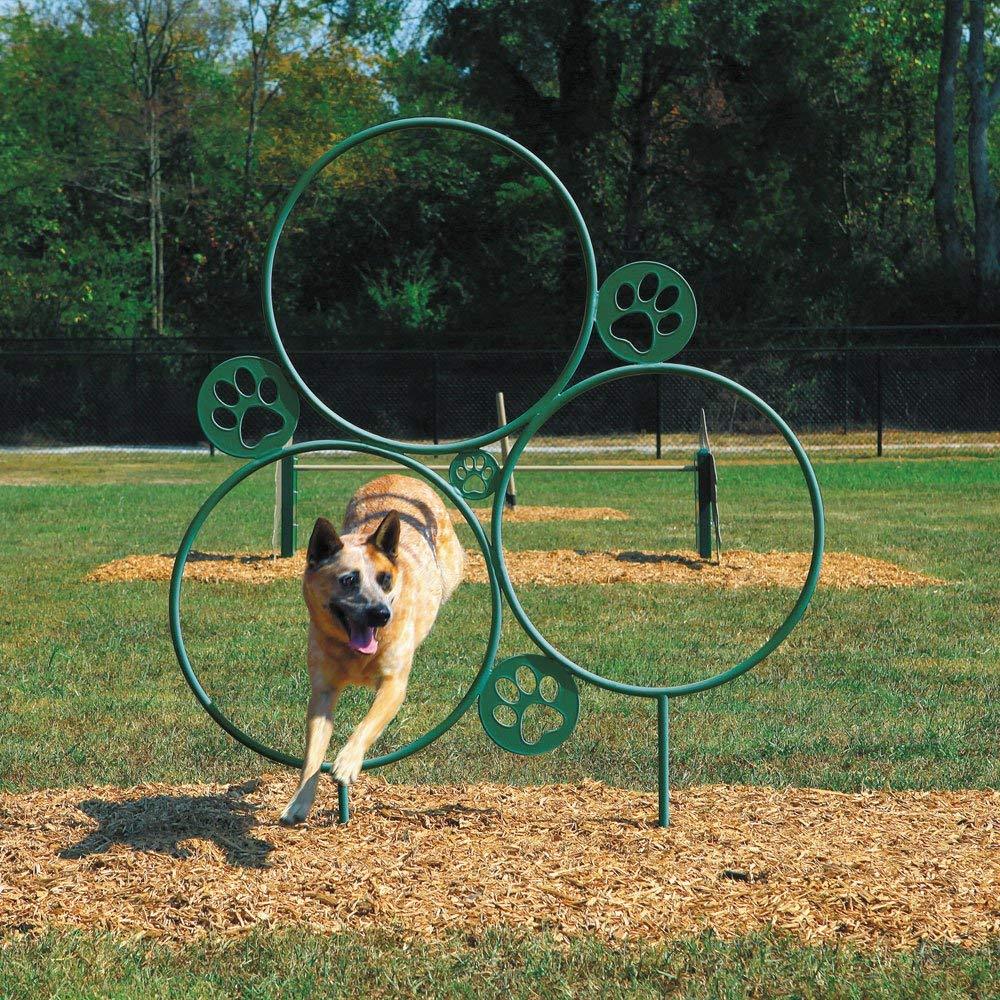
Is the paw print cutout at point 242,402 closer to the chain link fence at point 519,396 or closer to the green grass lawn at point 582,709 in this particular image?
the green grass lawn at point 582,709

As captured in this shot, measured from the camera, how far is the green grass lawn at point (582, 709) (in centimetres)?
392

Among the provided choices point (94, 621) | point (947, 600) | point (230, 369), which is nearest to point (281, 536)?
point (94, 621)

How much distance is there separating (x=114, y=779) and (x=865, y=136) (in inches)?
1328

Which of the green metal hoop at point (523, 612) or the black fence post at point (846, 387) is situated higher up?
the black fence post at point (846, 387)

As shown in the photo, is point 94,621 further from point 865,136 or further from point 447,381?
point 865,136

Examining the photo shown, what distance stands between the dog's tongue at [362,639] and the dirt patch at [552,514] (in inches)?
444

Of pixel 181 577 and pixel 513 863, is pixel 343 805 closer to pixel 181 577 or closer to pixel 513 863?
pixel 513 863

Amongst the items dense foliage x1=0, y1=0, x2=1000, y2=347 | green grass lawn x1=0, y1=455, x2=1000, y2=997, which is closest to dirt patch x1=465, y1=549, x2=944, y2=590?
green grass lawn x1=0, y1=455, x2=1000, y2=997

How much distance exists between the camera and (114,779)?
231 inches

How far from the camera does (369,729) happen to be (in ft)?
14.7

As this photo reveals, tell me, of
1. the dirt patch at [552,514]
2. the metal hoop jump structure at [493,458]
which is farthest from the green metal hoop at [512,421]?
the dirt patch at [552,514]

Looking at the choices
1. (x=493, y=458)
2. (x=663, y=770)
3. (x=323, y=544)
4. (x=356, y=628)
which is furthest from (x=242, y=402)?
(x=663, y=770)

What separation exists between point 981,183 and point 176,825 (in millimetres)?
31197

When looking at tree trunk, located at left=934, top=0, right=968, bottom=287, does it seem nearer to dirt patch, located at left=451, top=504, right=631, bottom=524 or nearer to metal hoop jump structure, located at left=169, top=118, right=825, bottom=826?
dirt patch, located at left=451, top=504, right=631, bottom=524
